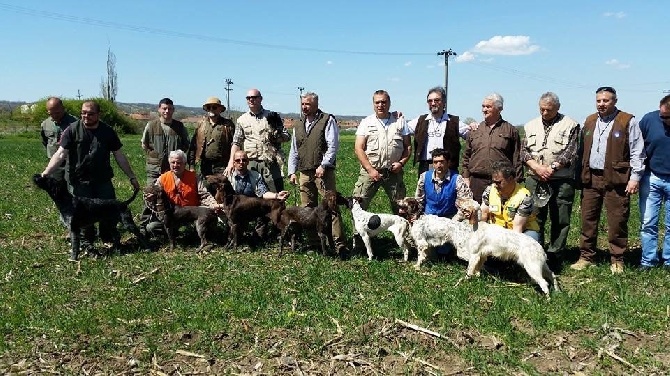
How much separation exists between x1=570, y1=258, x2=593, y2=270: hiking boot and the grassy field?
0.14m

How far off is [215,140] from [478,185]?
4.54m

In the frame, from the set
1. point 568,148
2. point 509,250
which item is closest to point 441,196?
point 509,250

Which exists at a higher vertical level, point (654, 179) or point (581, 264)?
point (654, 179)

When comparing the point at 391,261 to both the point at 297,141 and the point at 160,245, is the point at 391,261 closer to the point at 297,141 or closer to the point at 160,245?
the point at 297,141

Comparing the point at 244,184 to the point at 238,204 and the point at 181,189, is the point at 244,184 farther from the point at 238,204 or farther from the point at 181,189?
the point at 181,189

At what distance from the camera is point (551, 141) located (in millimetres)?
7438

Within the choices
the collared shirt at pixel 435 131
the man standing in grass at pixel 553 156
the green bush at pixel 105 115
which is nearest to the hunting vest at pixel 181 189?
the collared shirt at pixel 435 131

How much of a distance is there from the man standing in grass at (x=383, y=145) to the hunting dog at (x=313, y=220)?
27.1 inches

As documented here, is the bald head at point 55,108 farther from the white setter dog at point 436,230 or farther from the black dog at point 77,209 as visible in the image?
the white setter dog at point 436,230

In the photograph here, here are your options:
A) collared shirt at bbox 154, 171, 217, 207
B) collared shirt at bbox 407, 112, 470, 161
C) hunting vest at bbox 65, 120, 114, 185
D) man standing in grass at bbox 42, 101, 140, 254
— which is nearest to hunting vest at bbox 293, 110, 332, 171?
collared shirt at bbox 407, 112, 470, 161

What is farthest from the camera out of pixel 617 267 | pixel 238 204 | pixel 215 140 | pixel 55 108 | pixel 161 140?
pixel 55 108

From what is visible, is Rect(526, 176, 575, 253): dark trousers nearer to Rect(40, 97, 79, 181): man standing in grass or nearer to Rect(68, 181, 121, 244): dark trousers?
Rect(68, 181, 121, 244): dark trousers

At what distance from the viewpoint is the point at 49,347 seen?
17.3ft

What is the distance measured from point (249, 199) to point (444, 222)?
3085 mm
